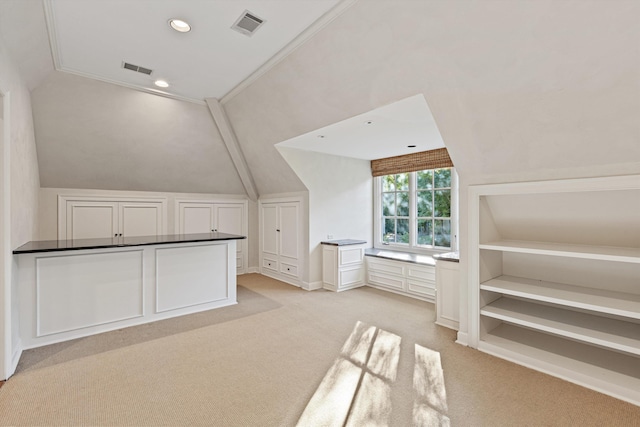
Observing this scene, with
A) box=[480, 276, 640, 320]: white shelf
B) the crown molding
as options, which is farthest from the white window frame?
the crown molding

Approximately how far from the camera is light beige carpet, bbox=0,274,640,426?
1.83 metres

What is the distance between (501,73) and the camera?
2.05m

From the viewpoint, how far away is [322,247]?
4.95 m

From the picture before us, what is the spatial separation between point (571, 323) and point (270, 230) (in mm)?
4583

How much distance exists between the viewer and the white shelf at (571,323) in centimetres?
213

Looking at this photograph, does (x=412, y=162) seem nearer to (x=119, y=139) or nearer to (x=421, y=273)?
(x=421, y=273)

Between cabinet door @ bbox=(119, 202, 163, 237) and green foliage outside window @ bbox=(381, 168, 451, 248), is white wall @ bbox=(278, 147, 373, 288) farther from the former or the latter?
cabinet door @ bbox=(119, 202, 163, 237)

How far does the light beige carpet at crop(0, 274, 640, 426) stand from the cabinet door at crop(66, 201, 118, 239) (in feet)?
7.26

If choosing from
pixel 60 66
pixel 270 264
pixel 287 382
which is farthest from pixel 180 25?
pixel 270 264

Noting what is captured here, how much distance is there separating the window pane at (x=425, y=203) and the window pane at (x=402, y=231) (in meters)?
0.32

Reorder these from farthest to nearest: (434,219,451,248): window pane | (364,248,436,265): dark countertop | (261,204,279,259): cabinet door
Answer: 1. (261,204,279,259): cabinet door
2. (434,219,451,248): window pane
3. (364,248,436,265): dark countertop

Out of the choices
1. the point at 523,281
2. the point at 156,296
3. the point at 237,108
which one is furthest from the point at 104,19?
the point at 523,281

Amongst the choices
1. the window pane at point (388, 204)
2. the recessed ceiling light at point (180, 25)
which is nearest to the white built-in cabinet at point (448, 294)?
the window pane at point (388, 204)

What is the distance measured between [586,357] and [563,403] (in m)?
0.70
